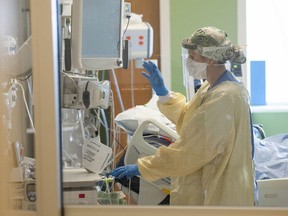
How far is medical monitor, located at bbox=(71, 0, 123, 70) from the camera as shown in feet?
5.60

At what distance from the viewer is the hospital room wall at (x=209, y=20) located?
9.50ft

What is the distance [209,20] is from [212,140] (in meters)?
1.82

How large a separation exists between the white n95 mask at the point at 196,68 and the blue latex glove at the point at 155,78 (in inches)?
7.5

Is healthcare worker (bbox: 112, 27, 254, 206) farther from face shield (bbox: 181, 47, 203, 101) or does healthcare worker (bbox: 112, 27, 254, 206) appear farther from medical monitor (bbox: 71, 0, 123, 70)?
medical monitor (bbox: 71, 0, 123, 70)

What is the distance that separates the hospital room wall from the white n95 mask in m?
0.81

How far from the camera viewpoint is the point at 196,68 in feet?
6.25

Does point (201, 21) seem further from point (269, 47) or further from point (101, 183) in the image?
point (101, 183)

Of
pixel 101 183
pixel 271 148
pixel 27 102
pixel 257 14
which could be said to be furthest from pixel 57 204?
pixel 257 14

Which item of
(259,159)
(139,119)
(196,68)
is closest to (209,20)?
(259,159)

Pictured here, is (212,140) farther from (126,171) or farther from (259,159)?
(259,159)

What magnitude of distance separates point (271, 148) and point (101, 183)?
149 centimetres

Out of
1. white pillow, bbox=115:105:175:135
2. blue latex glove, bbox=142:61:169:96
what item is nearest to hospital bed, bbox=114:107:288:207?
white pillow, bbox=115:105:175:135

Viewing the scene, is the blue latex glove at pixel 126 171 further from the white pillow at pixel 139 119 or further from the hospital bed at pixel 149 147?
the white pillow at pixel 139 119

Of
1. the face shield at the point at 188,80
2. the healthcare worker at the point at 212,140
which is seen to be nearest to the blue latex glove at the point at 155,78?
the face shield at the point at 188,80
